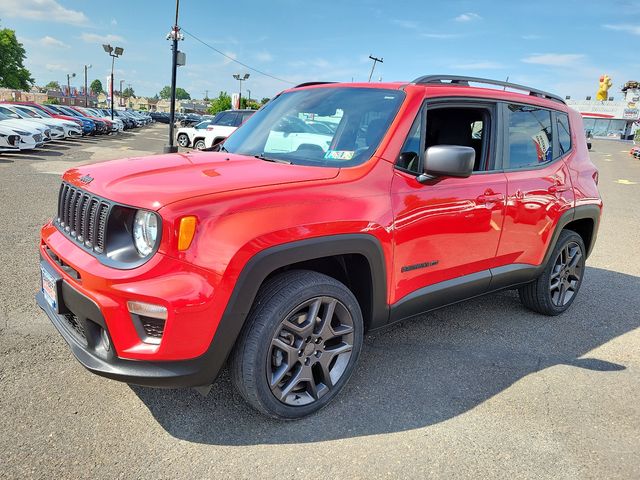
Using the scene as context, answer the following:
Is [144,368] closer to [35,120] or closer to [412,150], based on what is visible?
[412,150]

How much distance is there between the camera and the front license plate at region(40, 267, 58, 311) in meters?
2.44

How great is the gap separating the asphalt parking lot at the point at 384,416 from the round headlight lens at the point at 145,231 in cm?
99

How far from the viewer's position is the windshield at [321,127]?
2.88 metres

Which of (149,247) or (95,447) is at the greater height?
(149,247)

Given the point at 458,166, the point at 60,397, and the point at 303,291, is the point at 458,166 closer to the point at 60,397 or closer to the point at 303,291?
the point at 303,291

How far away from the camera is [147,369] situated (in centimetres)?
216

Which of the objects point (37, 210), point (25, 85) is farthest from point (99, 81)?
point (37, 210)

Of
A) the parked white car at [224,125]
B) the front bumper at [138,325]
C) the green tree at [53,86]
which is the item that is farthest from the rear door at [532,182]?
the green tree at [53,86]

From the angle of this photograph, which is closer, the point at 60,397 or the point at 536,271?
the point at 60,397

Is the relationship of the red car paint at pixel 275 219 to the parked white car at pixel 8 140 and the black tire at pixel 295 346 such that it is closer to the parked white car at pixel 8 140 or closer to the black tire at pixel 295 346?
the black tire at pixel 295 346

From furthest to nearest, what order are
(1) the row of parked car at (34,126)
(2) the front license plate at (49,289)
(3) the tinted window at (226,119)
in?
1. (3) the tinted window at (226,119)
2. (1) the row of parked car at (34,126)
3. (2) the front license plate at (49,289)

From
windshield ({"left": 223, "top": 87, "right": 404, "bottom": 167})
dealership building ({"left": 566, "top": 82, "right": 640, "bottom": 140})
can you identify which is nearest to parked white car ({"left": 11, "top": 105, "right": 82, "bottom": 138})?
windshield ({"left": 223, "top": 87, "right": 404, "bottom": 167})

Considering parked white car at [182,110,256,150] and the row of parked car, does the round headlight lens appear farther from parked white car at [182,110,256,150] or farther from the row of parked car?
the row of parked car

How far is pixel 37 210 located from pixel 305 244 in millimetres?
6232
